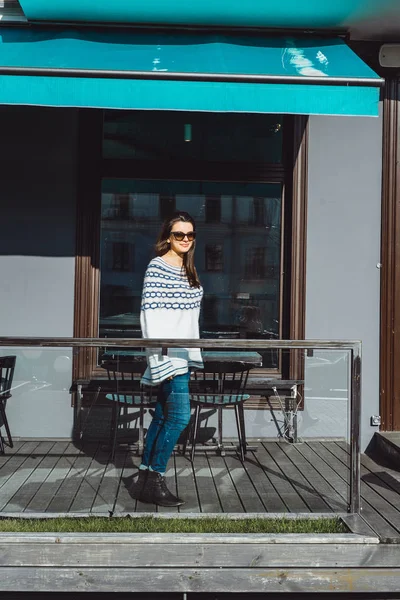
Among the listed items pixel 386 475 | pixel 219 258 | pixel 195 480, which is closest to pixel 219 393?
pixel 195 480

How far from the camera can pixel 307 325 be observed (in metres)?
6.02

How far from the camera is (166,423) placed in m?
4.05

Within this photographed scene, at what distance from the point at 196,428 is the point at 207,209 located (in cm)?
269

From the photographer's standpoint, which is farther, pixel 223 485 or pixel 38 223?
pixel 38 223

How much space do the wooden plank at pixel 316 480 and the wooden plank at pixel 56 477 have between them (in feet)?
4.10

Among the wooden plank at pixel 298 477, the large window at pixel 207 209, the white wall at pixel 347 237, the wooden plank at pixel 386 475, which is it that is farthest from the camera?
the large window at pixel 207 209

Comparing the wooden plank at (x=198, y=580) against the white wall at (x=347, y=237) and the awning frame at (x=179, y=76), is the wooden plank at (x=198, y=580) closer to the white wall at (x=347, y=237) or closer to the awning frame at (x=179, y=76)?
the white wall at (x=347, y=237)

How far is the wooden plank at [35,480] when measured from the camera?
13.0ft

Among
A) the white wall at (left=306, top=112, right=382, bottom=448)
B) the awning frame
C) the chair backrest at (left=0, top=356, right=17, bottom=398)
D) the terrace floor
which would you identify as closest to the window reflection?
the white wall at (left=306, top=112, right=382, bottom=448)

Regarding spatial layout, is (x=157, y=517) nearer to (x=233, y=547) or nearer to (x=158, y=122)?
(x=233, y=547)

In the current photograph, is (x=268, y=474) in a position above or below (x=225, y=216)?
below

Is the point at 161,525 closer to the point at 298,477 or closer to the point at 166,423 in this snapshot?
the point at 166,423

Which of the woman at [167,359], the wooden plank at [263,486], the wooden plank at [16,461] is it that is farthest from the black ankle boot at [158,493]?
the wooden plank at [16,461]

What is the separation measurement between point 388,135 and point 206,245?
1.85 metres
